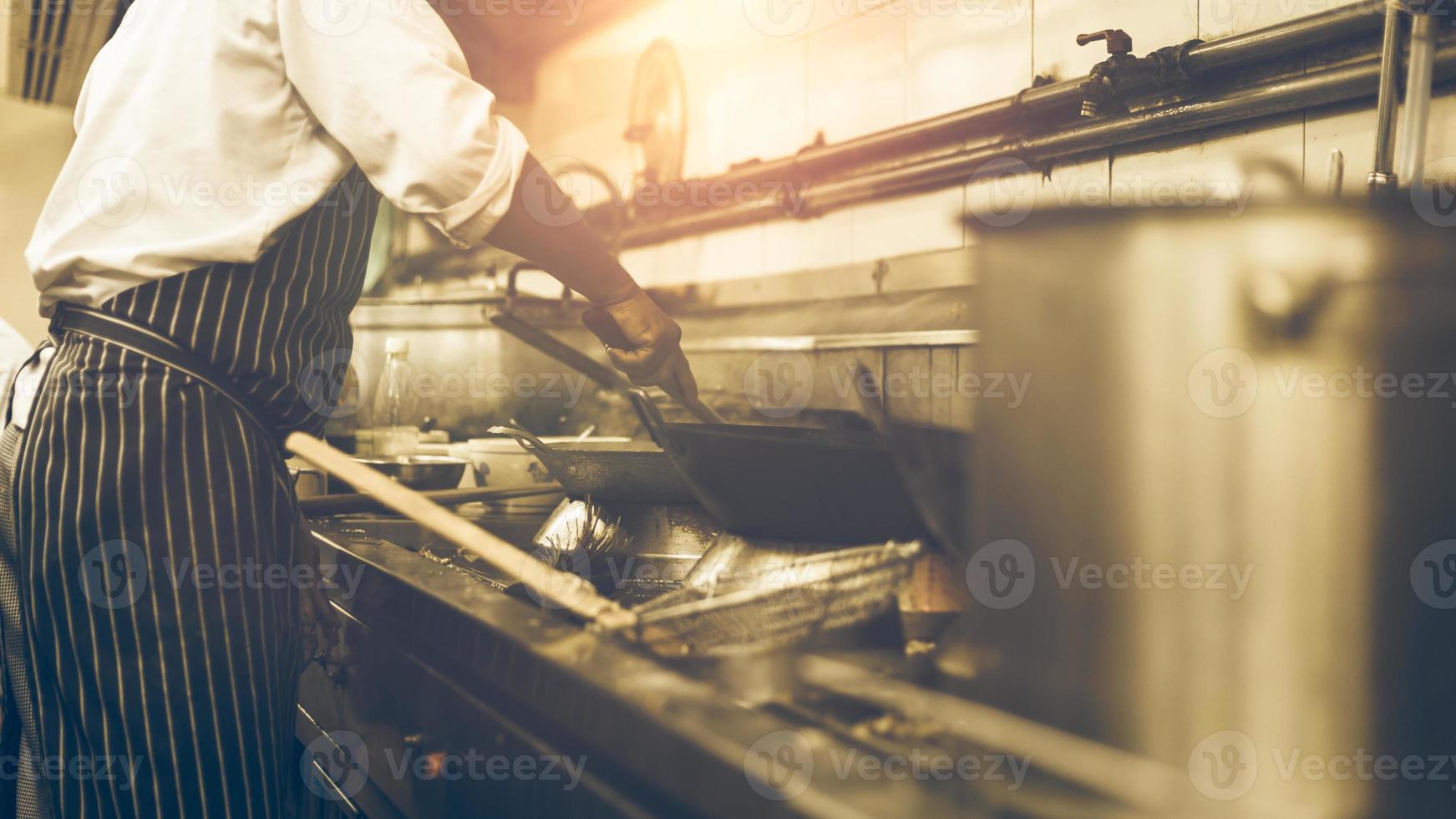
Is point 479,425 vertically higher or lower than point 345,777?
higher

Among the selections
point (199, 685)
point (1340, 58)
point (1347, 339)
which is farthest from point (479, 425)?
point (1347, 339)

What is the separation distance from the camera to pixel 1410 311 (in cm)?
43

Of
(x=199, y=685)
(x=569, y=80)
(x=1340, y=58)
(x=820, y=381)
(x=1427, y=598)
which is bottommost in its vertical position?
(x=199, y=685)

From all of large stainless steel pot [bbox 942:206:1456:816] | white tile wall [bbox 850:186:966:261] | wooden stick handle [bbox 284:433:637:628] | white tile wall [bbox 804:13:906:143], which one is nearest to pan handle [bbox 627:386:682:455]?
wooden stick handle [bbox 284:433:637:628]

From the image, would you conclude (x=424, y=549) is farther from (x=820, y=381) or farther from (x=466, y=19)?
(x=466, y=19)

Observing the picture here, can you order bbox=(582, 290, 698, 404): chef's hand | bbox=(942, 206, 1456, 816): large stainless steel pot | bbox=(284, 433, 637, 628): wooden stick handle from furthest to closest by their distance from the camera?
1. bbox=(582, 290, 698, 404): chef's hand
2. bbox=(284, 433, 637, 628): wooden stick handle
3. bbox=(942, 206, 1456, 816): large stainless steel pot

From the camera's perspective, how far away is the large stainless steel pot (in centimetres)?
43

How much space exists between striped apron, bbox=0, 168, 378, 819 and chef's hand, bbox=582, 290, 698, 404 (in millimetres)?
396

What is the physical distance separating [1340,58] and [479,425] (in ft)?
7.63

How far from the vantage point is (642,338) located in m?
1.18

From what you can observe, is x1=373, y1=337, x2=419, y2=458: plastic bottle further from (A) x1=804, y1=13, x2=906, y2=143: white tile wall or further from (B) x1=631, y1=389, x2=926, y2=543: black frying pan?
(B) x1=631, y1=389, x2=926, y2=543: black frying pan

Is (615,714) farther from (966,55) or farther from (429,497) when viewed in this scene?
(966,55)

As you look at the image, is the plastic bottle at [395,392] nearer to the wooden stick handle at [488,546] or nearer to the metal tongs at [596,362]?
the metal tongs at [596,362]

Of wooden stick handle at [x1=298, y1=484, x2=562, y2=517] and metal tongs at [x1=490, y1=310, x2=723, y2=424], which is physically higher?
metal tongs at [x1=490, y1=310, x2=723, y2=424]
